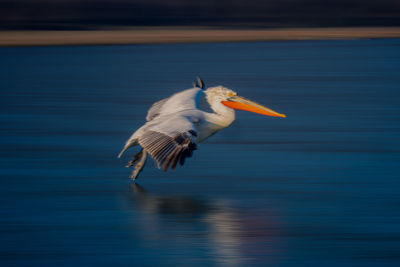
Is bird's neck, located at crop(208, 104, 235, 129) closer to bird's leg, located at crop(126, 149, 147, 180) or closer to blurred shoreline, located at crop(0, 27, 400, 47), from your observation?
bird's leg, located at crop(126, 149, 147, 180)

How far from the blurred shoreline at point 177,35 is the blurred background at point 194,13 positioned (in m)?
3.24

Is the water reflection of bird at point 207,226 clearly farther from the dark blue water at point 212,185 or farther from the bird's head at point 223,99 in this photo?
the bird's head at point 223,99

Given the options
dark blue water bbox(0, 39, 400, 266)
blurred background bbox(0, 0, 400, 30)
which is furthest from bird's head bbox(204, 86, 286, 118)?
blurred background bbox(0, 0, 400, 30)

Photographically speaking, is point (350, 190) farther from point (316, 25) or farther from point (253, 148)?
point (316, 25)

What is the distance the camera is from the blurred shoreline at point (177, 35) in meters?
26.7

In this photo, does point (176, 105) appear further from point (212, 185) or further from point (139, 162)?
point (212, 185)

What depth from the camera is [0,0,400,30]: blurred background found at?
121 ft

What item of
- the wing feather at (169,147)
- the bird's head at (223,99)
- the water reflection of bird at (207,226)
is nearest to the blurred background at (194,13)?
the bird's head at (223,99)

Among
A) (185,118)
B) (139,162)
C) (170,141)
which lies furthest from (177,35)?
(170,141)

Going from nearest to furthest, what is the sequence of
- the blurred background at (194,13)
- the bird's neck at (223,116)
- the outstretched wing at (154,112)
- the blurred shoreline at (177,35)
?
the bird's neck at (223,116) < the outstretched wing at (154,112) < the blurred shoreline at (177,35) < the blurred background at (194,13)

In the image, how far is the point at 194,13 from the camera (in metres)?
40.8

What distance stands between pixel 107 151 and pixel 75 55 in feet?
44.7

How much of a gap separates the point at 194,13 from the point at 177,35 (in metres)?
11.7

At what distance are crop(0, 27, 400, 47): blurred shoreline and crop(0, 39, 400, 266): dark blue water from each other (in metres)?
12.9
